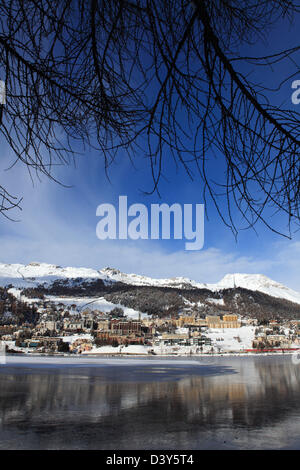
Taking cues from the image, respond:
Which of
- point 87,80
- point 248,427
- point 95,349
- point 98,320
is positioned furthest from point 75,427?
point 98,320

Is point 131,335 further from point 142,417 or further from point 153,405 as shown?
point 142,417

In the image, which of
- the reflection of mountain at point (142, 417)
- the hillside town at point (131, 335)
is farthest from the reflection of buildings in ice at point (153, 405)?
the hillside town at point (131, 335)

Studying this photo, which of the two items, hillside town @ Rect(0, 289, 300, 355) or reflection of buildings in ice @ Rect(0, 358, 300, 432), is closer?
reflection of buildings in ice @ Rect(0, 358, 300, 432)

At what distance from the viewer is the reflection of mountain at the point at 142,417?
12.0 ft

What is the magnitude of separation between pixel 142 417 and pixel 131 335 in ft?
165

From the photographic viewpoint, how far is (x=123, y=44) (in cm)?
100

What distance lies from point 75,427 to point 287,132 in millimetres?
4280

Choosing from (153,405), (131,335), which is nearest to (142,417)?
(153,405)

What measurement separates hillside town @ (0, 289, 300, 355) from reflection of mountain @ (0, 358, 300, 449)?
32.4 m

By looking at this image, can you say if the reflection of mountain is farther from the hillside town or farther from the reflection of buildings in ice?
the hillside town

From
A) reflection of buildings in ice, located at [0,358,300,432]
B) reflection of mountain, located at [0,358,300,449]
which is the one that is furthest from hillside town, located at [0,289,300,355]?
reflection of mountain, located at [0,358,300,449]

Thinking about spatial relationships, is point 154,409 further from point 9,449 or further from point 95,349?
point 95,349

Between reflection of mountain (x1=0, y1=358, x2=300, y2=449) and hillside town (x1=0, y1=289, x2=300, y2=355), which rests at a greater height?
reflection of mountain (x1=0, y1=358, x2=300, y2=449)

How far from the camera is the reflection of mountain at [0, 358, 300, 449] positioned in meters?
3.64
